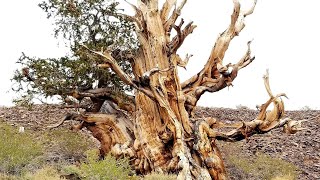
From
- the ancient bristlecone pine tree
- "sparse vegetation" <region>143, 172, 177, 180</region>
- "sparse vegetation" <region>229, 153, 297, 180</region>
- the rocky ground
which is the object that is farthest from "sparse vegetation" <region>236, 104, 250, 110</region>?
"sparse vegetation" <region>143, 172, 177, 180</region>

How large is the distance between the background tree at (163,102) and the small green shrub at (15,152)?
5.05 ft

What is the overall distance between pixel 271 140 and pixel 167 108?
7.74 metres

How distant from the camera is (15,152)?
49.3 ft

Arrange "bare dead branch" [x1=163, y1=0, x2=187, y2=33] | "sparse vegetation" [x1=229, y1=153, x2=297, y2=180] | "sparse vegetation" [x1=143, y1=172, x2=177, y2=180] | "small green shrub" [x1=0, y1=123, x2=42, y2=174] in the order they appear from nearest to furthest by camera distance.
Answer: "sparse vegetation" [x1=143, y1=172, x2=177, y2=180] → "small green shrub" [x1=0, y1=123, x2=42, y2=174] → "bare dead branch" [x1=163, y1=0, x2=187, y2=33] → "sparse vegetation" [x1=229, y1=153, x2=297, y2=180]

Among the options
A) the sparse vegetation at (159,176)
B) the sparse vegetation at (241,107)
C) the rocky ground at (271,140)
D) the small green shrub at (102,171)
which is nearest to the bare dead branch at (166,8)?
the sparse vegetation at (159,176)

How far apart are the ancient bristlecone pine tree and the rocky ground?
120 inches

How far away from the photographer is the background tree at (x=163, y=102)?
14.2m

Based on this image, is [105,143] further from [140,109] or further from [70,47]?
[70,47]

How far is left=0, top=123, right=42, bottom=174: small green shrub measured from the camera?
1470cm

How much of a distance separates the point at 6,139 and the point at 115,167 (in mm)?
3990

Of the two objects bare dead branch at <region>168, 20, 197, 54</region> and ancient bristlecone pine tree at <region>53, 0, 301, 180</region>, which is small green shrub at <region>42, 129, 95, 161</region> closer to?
ancient bristlecone pine tree at <region>53, 0, 301, 180</region>

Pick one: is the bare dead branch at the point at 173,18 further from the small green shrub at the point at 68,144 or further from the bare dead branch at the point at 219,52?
the small green shrub at the point at 68,144

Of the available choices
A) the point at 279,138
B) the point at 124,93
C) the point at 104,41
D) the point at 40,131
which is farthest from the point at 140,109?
the point at 279,138

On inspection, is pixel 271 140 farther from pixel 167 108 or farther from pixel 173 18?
pixel 167 108
